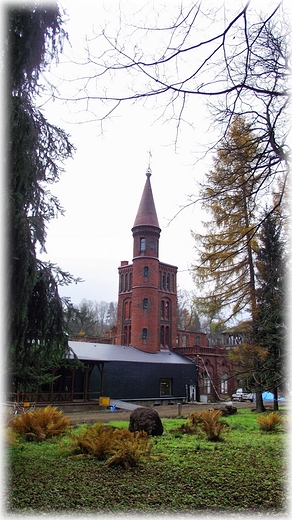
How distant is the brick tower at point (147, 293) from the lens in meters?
37.1

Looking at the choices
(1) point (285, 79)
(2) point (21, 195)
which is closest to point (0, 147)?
(2) point (21, 195)

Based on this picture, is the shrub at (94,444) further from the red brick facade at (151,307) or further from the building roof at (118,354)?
the red brick facade at (151,307)

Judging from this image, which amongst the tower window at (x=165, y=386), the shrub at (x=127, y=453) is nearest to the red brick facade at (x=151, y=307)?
the tower window at (x=165, y=386)

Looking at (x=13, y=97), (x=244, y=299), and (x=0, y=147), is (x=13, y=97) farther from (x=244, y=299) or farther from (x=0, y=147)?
(x=244, y=299)

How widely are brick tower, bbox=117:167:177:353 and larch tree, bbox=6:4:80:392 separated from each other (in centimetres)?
2894

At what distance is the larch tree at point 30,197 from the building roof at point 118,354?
56.5 ft

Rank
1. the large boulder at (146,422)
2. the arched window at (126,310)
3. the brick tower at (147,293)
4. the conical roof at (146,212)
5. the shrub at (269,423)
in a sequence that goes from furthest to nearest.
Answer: the arched window at (126,310)
the conical roof at (146,212)
the brick tower at (147,293)
the shrub at (269,423)
the large boulder at (146,422)

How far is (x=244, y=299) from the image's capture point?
18703mm

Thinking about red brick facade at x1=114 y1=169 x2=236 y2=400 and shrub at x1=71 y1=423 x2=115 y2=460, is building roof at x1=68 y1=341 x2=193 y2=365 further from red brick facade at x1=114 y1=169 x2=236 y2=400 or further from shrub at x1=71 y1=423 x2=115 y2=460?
shrub at x1=71 y1=423 x2=115 y2=460

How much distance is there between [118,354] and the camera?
31.0m

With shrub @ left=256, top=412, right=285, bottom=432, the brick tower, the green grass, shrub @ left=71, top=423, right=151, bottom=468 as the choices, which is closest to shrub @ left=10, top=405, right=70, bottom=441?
the green grass

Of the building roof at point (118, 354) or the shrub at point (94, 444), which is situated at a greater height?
the building roof at point (118, 354)

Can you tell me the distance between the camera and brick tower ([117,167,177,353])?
122 ft

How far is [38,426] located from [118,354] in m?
21.2
